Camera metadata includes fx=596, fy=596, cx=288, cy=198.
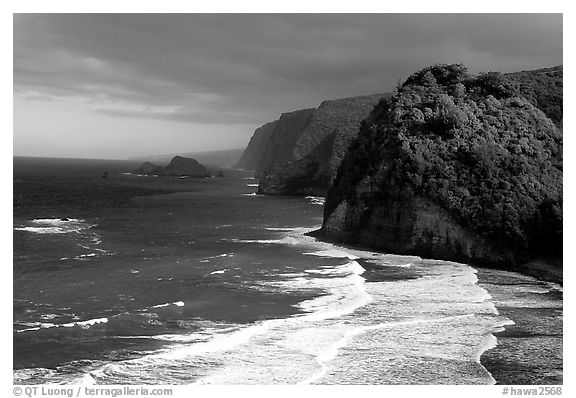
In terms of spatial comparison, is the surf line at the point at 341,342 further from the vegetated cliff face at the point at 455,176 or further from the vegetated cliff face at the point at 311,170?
the vegetated cliff face at the point at 311,170

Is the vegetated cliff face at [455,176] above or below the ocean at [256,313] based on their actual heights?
above

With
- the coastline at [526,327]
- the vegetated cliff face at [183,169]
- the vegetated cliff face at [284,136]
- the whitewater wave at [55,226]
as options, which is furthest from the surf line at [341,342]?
the vegetated cliff face at [183,169]

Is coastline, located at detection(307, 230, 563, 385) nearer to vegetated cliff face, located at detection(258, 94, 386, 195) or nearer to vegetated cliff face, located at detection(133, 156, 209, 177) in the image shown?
vegetated cliff face, located at detection(258, 94, 386, 195)

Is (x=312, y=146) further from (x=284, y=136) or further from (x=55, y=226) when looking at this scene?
(x=55, y=226)

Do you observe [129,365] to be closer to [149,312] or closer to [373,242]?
[149,312]

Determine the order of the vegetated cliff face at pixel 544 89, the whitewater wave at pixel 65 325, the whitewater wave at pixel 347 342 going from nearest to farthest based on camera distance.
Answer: the whitewater wave at pixel 347 342
the whitewater wave at pixel 65 325
the vegetated cliff face at pixel 544 89

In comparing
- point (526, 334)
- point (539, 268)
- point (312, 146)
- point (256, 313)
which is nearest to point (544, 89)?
point (539, 268)

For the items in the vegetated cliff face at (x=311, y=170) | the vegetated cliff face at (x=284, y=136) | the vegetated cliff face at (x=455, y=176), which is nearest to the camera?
the vegetated cliff face at (x=455, y=176)
